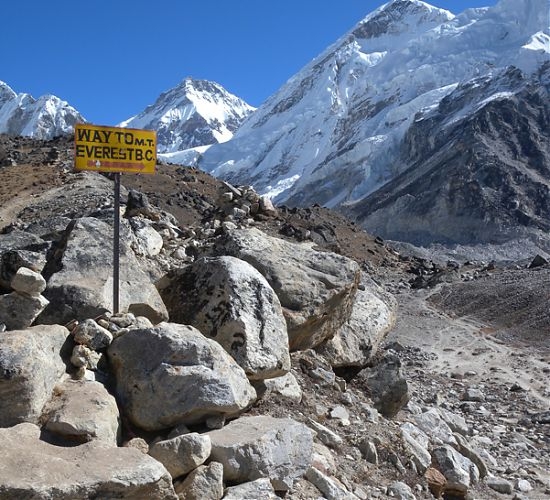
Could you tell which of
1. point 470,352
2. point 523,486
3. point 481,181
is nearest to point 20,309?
point 523,486

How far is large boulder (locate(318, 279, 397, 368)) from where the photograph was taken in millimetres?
9719

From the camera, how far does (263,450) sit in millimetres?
5703

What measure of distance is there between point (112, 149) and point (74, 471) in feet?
11.6

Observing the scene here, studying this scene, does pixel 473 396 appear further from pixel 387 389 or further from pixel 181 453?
pixel 181 453

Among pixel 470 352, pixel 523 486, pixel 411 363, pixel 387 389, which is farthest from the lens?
pixel 470 352

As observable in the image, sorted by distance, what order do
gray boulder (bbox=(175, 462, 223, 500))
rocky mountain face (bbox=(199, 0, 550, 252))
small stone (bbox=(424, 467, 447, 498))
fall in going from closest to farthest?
gray boulder (bbox=(175, 462, 223, 500)) → small stone (bbox=(424, 467, 447, 498)) → rocky mountain face (bbox=(199, 0, 550, 252))

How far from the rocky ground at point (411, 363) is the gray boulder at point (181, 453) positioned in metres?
0.96

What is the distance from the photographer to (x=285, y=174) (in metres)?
192

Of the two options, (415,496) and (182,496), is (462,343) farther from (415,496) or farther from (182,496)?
Answer: (182,496)

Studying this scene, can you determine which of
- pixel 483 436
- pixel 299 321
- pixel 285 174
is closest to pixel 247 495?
pixel 299 321

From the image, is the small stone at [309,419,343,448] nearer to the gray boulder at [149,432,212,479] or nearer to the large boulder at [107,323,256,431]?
the large boulder at [107,323,256,431]

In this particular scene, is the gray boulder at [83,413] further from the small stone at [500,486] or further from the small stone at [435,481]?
the small stone at [500,486]

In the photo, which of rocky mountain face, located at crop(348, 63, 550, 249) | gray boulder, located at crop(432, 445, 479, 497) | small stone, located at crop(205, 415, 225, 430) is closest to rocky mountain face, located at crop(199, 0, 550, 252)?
rocky mountain face, located at crop(348, 63, 550, 249)

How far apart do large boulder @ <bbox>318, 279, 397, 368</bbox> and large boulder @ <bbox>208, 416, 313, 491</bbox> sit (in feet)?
11.4
